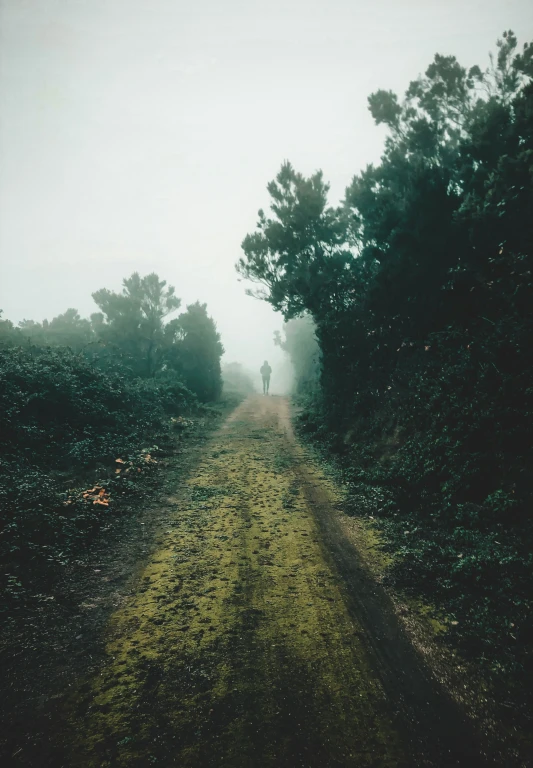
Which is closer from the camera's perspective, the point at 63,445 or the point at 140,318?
the point at 63,445

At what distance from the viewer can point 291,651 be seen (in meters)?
3.24

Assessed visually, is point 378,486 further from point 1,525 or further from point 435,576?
point 1,525

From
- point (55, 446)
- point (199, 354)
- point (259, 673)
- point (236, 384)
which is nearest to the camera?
point (259, 673)

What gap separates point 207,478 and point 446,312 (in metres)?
7.43

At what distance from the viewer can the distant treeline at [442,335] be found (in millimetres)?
4477

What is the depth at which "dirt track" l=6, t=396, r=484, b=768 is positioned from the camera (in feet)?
7.77

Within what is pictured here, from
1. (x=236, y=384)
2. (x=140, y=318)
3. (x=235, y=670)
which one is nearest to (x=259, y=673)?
(x=235, y=670)

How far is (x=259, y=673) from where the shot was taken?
9.78 feet

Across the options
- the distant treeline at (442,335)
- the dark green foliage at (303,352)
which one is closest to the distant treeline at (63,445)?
the distant treeline at (442,335)

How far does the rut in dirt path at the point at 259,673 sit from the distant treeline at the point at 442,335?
0.87 metres

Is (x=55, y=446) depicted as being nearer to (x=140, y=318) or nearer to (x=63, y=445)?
(x=63, y=445)

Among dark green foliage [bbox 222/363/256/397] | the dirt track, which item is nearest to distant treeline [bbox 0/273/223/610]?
the dirt track

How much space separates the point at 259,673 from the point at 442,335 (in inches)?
322

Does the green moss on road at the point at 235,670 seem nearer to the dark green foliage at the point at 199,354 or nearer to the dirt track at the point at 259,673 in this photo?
the dirt track at the point at 259,673
